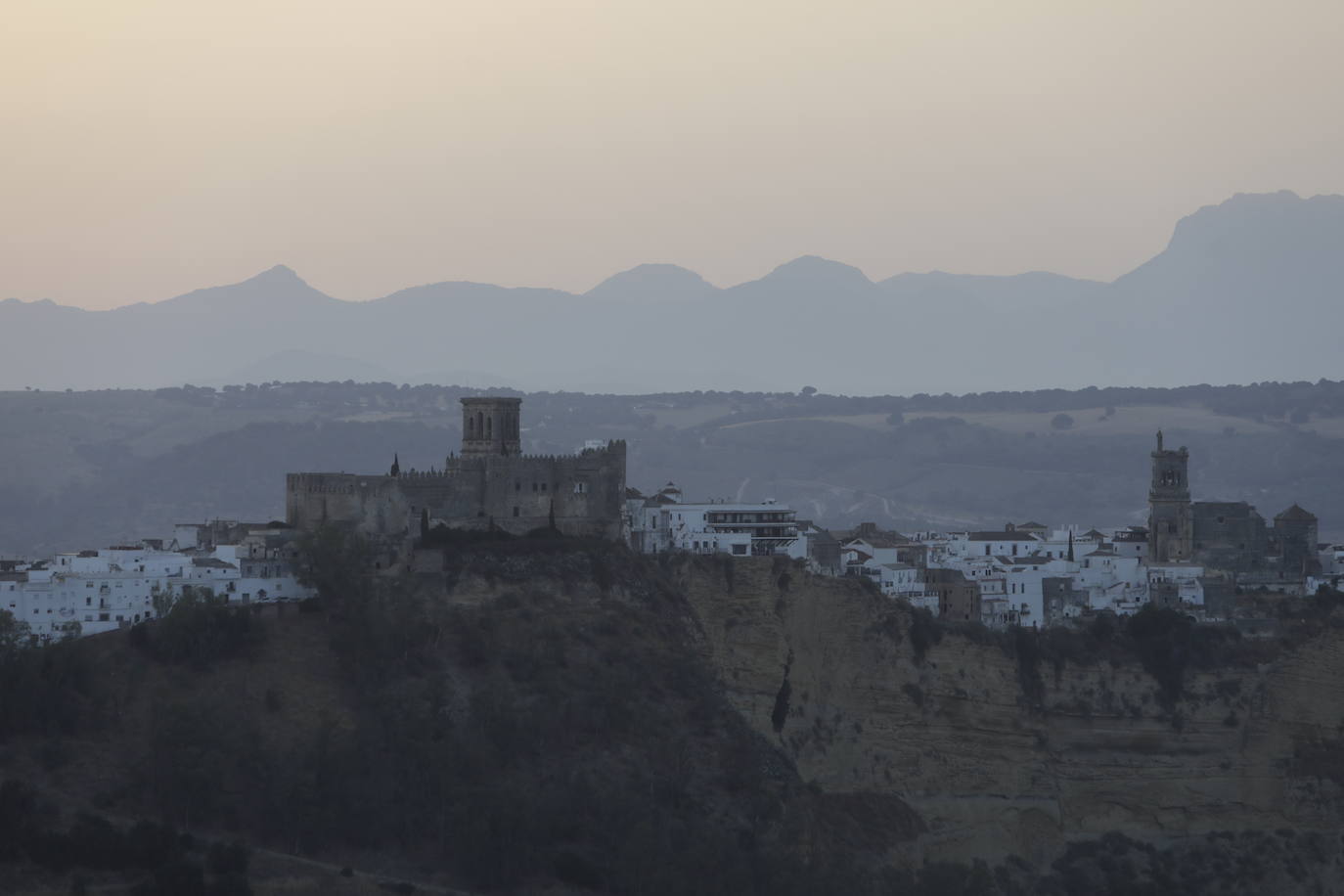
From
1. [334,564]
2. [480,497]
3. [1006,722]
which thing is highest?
[480,497]

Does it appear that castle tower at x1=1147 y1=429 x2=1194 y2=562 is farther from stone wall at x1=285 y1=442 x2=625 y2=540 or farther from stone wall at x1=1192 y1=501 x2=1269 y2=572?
stone wall at x1=285 y1=442 x2=625 y2=540

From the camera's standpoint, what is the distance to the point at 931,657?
65000 mm

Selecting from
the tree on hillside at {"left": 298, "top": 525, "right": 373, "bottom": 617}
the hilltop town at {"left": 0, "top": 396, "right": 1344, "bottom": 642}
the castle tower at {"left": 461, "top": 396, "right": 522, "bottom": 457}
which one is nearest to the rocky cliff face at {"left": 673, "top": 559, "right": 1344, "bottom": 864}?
the hilltop town at {"left": 0, "top": 396, "right": 1344, "bottom": 642}

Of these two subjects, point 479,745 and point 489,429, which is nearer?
point 479,745

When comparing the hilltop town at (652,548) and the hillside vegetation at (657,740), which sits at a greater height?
the hilltop town at (652,548)

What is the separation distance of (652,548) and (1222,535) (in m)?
18.5

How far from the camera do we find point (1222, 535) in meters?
74.1

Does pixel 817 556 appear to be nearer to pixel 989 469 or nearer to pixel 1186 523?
pixel 1186 523

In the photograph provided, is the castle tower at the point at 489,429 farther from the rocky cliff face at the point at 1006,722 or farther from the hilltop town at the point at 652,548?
the rocky cliff face at the point at 1006,722

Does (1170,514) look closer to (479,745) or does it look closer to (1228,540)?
(1228,540)

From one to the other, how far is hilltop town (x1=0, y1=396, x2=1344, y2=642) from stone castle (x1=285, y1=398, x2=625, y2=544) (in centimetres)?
4

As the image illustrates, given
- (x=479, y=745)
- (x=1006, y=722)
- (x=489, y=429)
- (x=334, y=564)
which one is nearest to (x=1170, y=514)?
(x=1006, y=722)

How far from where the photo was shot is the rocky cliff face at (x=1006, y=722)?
206ft

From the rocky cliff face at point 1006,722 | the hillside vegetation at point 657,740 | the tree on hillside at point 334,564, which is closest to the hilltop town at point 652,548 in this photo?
the tree on hillside at point 334,564
